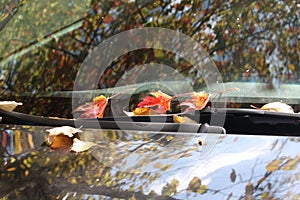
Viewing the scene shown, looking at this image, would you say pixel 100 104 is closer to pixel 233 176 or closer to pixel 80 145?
pixel 80 145

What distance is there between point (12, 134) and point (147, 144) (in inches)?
16.3

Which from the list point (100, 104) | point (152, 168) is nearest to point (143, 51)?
point (100, 104)

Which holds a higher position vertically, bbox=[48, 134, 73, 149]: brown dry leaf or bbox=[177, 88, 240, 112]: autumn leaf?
bbox=[177, 88, 240, 112]: autumn leaf

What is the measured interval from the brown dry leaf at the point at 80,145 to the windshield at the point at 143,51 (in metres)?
0.42

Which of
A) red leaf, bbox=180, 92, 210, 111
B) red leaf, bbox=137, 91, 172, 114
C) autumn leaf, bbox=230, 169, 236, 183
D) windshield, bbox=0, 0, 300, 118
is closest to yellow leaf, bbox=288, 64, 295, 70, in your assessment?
windshield, bbox=0, 0, 300, 118

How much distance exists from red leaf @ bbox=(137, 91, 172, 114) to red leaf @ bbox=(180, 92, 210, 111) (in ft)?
0.19

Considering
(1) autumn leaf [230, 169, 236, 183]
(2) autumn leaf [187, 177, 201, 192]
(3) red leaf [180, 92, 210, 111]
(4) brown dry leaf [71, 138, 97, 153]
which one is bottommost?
(2) autumn leaf [187, 177, 201, 192]

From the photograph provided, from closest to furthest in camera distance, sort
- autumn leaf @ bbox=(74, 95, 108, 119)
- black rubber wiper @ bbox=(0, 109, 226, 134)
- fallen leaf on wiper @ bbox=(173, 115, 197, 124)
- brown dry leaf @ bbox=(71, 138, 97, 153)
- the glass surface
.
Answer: the glass surface < brown dry leaf @ bbox=(71, 138, 97, 153) < black rubber wiper @ bbox=(0, 109, 226, 134) < fallen leaf on wiper @ bbox=(173, 115, 197, 124) < autumn leaf @ bbox=(74, 95, 108, 119)

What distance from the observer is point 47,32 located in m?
2.08

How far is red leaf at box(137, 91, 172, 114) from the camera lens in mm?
1646

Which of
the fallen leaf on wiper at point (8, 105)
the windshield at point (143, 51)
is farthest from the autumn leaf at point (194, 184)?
the fallen leaf on wiper at point (8, 105)

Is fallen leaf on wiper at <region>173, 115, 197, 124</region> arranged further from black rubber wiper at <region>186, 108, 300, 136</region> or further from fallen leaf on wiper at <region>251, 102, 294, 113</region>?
fallen leaf on wiper at <region>251, 102, 294, 113</region>

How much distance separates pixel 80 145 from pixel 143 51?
769 mm

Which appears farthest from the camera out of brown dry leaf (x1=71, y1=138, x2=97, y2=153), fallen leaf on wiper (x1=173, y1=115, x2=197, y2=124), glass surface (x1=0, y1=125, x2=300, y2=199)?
fallen leaf on wiper (x1=173, y1=115, x2=197, y2=124)
